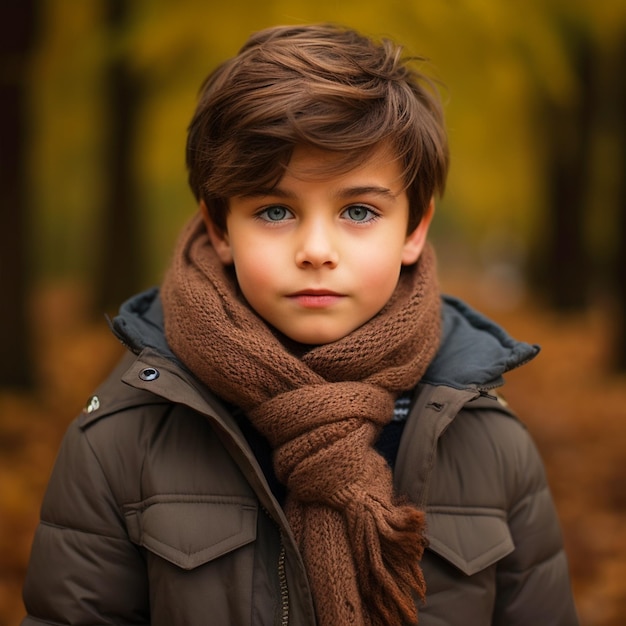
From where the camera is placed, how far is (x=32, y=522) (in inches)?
157

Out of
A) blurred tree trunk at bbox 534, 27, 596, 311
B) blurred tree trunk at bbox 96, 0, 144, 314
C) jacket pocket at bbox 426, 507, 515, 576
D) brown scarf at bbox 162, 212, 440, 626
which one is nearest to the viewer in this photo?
brown scarf at bbox 162, 212, 440, 626

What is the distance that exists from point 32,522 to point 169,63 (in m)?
2.74

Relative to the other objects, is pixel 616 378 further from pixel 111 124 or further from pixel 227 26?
pixel 111 124

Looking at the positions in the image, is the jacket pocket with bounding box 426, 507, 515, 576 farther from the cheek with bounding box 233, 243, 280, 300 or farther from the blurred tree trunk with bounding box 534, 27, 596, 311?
the blurred tree trunk with bounding box 534, 27, 596, 311

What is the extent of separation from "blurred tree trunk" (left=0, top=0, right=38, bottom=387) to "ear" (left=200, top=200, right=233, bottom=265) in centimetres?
317

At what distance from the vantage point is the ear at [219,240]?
2105mm

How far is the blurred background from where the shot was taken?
149 inches

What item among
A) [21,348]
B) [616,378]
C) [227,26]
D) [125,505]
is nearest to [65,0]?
[227,26]

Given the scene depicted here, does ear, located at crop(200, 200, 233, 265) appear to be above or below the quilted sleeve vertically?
above

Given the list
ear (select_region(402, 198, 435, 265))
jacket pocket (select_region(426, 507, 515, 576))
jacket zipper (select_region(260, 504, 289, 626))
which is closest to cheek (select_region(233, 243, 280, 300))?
ear (select_region(402, 198, 435, 265))

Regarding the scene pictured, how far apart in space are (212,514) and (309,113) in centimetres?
98

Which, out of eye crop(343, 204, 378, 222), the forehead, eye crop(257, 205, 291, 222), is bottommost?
eye crop(257, 205, 291, 222)

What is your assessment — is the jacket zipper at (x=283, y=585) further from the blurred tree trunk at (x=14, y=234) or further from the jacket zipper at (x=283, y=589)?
the blurred tree trunk at (x=14, y=234)

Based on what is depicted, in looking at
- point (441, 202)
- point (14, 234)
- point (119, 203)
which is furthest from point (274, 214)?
point (119, 203)
